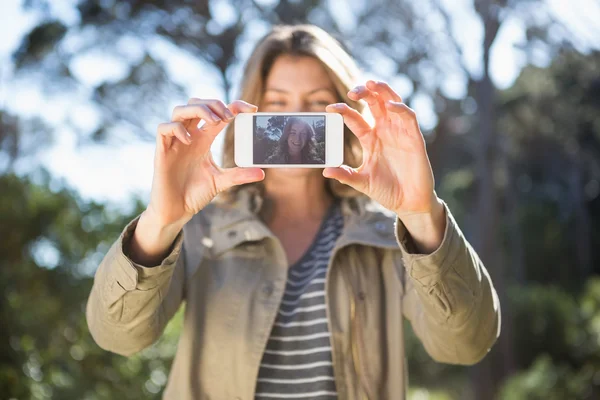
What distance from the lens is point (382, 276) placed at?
207cm

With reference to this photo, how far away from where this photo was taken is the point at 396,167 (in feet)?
5.61

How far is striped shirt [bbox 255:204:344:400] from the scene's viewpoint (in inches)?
74.2

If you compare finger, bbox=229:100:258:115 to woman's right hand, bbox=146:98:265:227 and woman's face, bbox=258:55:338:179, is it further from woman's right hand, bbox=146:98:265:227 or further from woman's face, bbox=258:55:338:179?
woman's face, bbox=258:55:338:179

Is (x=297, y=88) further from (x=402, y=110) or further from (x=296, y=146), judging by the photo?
(x=402, y=110)

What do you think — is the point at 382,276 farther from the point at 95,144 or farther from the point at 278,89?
the point at 95,144

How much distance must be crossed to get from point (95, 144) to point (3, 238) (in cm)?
456

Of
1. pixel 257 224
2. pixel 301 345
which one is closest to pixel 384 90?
pixel 257 224

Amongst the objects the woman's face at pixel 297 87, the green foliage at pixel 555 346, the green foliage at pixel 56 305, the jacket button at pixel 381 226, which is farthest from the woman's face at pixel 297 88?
the green foliage at pixel 555 346

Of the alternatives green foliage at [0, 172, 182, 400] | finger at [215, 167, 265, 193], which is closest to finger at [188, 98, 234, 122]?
finger at [215, 167, 265, 193]

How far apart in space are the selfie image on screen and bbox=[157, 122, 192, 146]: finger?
0.19 meters

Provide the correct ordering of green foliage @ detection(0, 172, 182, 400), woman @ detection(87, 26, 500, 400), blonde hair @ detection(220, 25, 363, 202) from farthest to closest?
green foliage @ detection(0, 172, 182, 400) → blonde hair @ detection(220, 25, 363, 202) → woman @ detection(87, 26, 500, 400)

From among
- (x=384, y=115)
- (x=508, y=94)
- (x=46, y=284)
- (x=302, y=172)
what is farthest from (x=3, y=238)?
(x=508, y=94)

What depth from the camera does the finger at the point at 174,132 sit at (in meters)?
1.66

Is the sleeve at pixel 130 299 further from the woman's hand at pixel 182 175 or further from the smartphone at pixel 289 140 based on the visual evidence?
the smartphone at pixel 289 140
